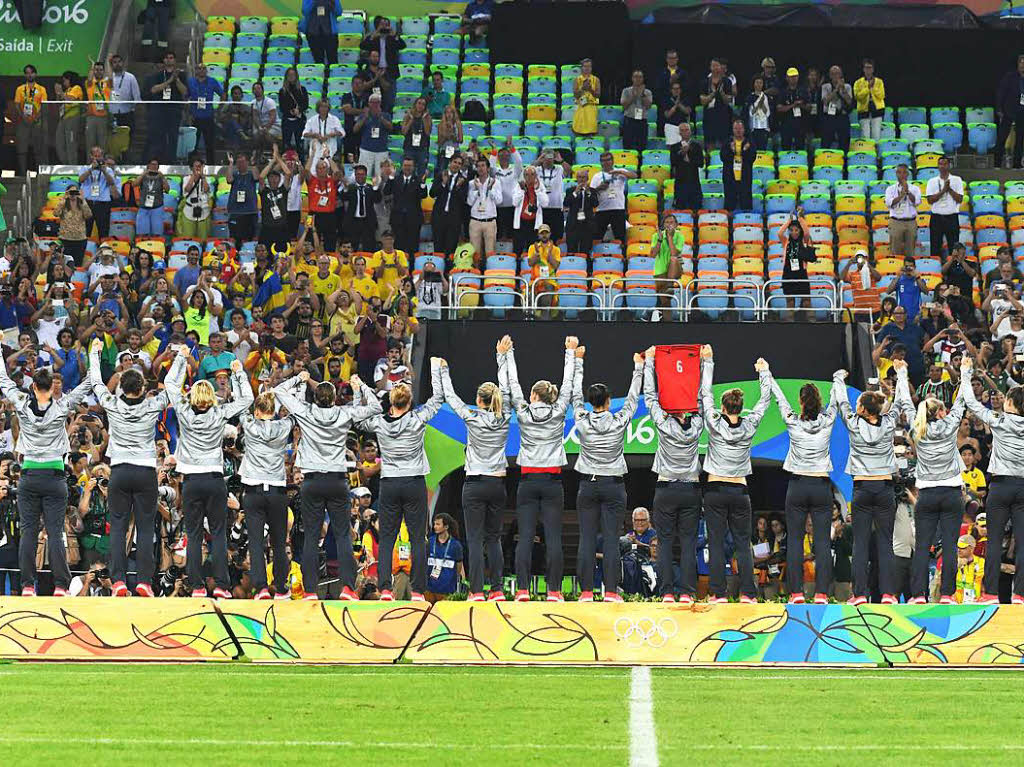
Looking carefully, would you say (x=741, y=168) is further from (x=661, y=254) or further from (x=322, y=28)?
(x=322, y=28)

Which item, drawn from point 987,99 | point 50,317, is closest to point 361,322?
point 50,317

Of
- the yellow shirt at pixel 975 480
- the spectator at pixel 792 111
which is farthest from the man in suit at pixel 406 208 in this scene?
the yellow shirt at pixel 975 480

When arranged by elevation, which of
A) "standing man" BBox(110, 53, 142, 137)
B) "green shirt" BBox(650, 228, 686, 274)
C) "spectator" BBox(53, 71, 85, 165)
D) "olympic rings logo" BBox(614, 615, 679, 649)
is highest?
"standing man" BBox(110, 53, 142, 137)

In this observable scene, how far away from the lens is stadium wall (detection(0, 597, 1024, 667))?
45.9 ft

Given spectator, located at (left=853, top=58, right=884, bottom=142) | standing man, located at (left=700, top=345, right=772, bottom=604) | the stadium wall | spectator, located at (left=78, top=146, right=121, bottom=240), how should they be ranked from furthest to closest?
spectator, located at (left=853, top=58, right=884, bottom=142), spectator, located at (left=78, top=146, right=121, bottom=240), standing man, located at (left=700, top=345, right=772, bottom=604), the stadium wall

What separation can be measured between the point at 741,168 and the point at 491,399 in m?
11.6

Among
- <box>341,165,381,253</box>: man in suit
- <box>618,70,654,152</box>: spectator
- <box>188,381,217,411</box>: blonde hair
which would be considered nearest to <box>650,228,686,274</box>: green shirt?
<box>618,70,654,152</box>: spectator

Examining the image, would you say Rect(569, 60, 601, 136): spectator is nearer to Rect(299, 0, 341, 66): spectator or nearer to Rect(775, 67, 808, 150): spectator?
Rect(775, 67, 808, 150): spectator

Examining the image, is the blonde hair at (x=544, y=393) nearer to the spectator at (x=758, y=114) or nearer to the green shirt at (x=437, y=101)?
the spectator at (x=758, y=114)

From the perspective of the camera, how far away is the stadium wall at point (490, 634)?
14000 millimetres

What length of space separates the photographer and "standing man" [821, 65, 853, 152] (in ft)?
36.3

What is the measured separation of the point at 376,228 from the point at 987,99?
1067 cm

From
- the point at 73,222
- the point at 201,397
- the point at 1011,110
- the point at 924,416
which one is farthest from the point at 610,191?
the point at 201,397

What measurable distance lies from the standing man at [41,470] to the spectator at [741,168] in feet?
41.6
